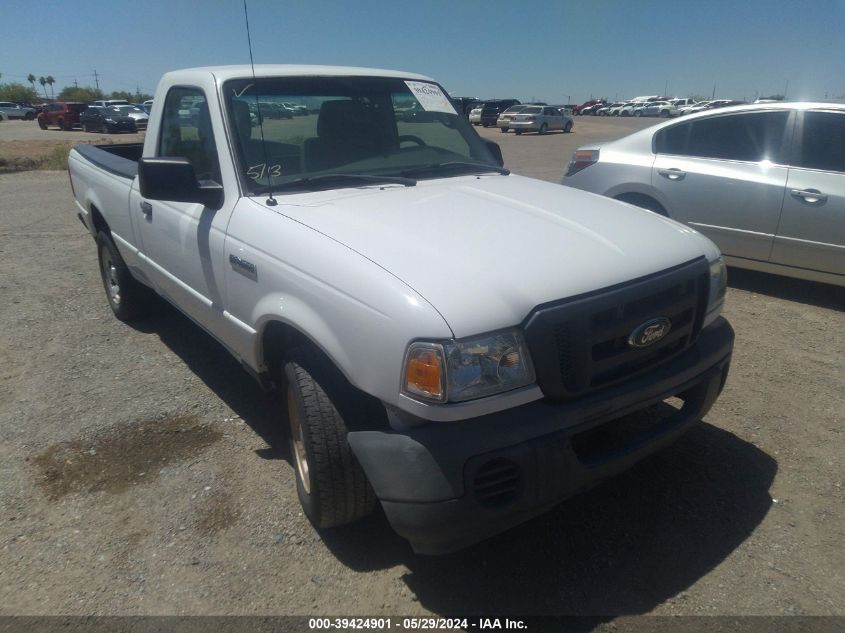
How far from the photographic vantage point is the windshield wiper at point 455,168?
3.45 m

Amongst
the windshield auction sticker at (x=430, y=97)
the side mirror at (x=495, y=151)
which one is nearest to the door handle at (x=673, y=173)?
the side mirror at (x=495, y=151)

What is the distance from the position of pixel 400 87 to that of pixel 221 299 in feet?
5.69

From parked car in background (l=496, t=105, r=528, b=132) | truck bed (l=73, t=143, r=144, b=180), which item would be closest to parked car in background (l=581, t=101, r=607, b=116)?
parked car in background (l=496, t=105, r=528, b=132)

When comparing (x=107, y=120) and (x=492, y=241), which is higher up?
(x=107, y=120)

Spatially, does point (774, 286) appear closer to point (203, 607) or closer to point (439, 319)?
point (439, 319)

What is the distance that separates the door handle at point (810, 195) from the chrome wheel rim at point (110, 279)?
216 inches

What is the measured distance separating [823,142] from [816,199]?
51cm

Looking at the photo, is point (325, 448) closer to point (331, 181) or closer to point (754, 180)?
point (331, 181)

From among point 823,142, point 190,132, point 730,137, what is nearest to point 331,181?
point 190,132

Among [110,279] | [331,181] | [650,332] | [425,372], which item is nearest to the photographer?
[425,372]

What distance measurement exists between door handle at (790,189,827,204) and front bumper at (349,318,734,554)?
3753mm

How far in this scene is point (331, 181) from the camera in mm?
3107

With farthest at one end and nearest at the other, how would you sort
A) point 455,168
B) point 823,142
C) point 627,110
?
point 627,110
point 823,142
point 455,168

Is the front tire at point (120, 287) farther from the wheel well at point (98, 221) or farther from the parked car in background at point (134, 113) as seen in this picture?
the parked car in background at point (134, 113)
